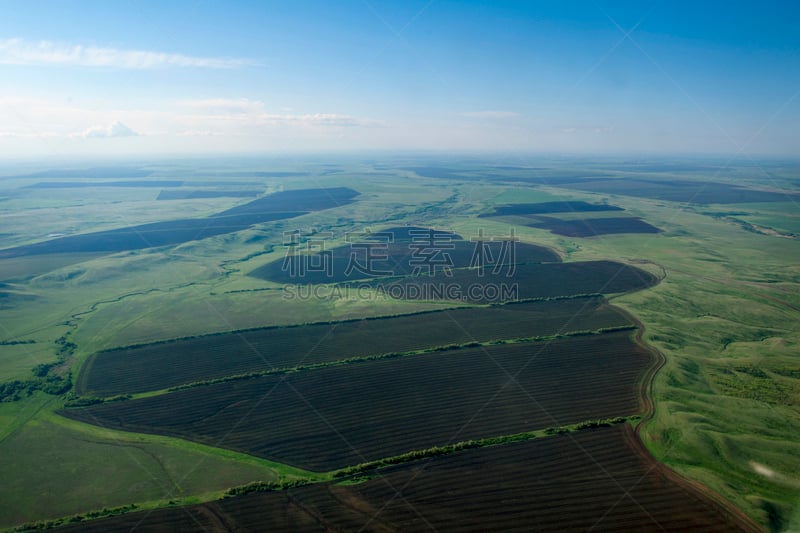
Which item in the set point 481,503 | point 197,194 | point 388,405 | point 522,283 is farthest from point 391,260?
point 197,194

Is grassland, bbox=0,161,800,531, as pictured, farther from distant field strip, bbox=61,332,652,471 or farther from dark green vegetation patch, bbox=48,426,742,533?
distant field strip, bbox=61,332,652,471

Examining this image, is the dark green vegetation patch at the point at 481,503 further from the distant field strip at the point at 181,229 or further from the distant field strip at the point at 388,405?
the distant field strip at the point at 181,229

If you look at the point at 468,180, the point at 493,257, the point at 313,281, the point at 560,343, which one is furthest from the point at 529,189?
the point at 560,343

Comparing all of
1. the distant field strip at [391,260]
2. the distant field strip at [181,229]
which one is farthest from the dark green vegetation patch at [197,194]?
the distant field strip at [391,260]

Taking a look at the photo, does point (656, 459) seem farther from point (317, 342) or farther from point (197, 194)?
point (197, 194)

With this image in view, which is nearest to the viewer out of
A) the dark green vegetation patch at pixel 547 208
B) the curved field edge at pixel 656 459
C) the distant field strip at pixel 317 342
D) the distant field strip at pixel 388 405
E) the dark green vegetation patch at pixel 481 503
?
the dark green vegetation patch at pixel 481 503

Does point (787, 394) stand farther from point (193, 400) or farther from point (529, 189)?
point (529, 189)
